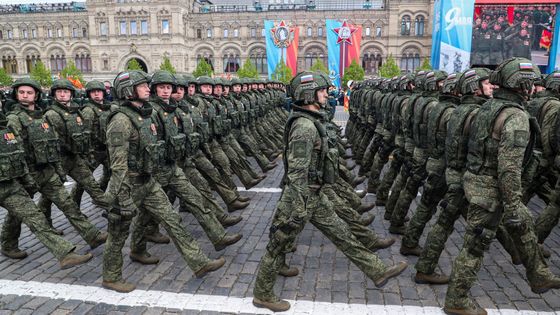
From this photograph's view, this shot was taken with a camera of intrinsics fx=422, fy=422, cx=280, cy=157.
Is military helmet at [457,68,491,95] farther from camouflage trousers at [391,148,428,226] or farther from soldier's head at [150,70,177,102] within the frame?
soldier's head at [150,70,177,102]

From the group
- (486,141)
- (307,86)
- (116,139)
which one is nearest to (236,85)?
(116,139)

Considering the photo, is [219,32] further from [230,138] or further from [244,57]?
[230,138]

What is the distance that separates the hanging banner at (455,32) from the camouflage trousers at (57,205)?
30.2 metres

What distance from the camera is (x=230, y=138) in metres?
8.62

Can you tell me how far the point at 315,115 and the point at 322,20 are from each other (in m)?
50.4

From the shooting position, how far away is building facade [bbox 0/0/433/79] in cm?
5028

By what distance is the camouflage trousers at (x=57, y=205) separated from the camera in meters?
5.48

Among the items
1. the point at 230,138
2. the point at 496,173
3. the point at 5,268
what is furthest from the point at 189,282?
the point at 230,138

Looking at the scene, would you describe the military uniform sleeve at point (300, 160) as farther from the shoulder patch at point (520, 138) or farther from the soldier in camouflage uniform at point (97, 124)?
the soldier in camouflage uniform at point (97, 124)

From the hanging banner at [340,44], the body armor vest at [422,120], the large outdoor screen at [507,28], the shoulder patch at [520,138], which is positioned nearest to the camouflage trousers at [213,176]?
the body armor vest at [422,120]

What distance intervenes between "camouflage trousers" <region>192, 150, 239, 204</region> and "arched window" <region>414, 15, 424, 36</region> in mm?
48195

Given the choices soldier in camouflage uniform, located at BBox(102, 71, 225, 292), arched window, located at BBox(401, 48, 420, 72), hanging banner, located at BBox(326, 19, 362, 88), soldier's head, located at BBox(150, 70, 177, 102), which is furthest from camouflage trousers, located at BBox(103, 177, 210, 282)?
arched window, located at BBox(401, 48, 420, 72)

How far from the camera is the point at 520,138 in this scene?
3582 mm

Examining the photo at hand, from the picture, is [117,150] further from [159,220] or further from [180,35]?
[180,35]
